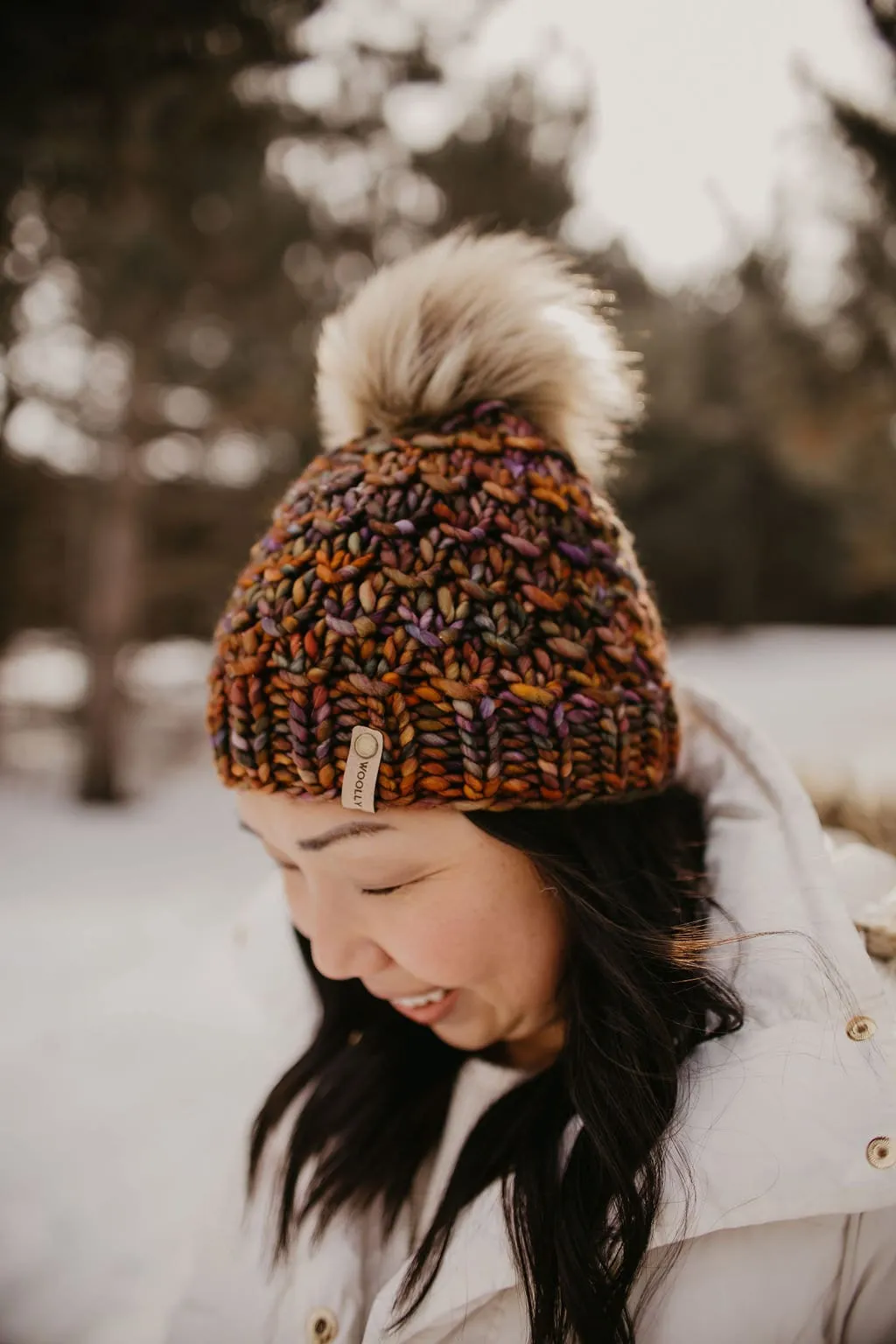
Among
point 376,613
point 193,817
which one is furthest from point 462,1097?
point 193,817

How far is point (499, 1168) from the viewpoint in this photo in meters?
1.22

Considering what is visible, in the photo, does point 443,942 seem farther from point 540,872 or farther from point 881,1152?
point 881,1152

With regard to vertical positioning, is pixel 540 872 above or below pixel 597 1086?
above

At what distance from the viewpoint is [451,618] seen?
1.01 m

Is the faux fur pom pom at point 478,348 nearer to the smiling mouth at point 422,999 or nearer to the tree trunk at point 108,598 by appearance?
the smiling mouth at point 422,999

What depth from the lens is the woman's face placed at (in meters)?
1.07

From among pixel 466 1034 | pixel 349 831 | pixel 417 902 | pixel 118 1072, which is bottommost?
pixel 118 1072

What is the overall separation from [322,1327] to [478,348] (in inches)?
59.8

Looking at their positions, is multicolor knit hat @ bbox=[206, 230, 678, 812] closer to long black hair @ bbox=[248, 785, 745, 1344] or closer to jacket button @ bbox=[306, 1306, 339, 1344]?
long black hair @ bbox=[248, 785, 745, 1344]

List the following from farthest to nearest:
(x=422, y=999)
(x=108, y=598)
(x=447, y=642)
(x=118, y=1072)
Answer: (x=108, y=598) → (x=118, y=1072) → (x=422, y=999) → (x=447, y=642)

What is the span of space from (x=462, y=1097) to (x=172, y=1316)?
0.63 metres

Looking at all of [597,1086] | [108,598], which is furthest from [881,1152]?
[108,598]

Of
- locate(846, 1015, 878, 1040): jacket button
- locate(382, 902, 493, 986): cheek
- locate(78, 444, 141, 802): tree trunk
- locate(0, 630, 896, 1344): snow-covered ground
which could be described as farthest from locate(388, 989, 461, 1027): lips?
locate(78, 444, 141, 802): tree trunk

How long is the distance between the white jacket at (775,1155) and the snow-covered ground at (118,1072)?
695 mm
